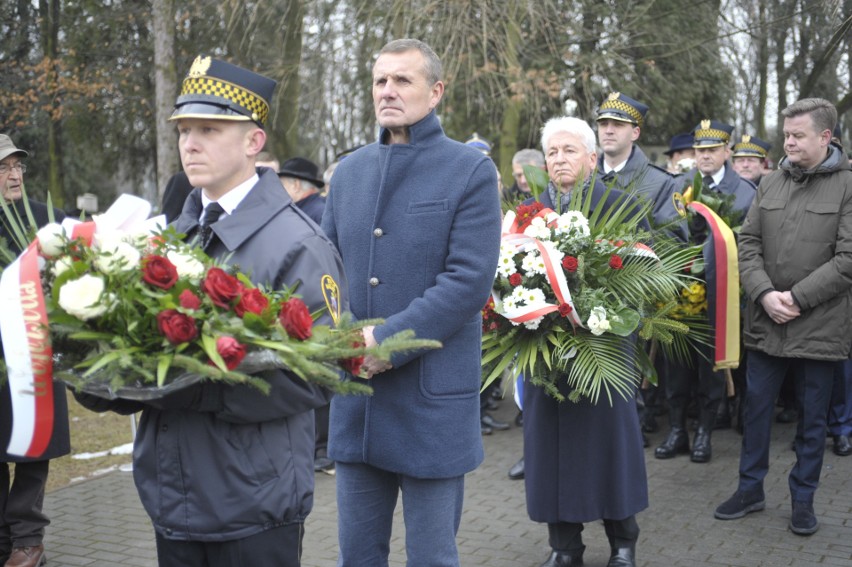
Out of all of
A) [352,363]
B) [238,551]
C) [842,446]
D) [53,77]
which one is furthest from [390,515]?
[53,77]

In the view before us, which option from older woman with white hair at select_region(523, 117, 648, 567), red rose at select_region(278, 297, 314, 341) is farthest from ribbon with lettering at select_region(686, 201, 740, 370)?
red rose at select_region(278, 297, 314, 341)

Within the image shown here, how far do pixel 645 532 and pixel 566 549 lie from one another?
875 millimetres

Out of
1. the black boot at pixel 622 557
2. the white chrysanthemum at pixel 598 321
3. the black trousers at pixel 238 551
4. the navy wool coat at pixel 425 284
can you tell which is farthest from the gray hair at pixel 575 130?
the black trousers at pixel 238 551

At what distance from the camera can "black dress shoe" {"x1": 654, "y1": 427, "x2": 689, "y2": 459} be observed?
738 cm

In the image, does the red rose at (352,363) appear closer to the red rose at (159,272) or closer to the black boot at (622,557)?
the red rose at (159,272)

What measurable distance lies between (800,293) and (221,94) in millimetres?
3828

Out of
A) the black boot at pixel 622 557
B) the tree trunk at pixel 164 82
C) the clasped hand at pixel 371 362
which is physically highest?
the tree trunk at pixel 164 82

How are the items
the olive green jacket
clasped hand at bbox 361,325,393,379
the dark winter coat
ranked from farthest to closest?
the olive green jacket, clasped hand at bbox 361,325,393,379, the dark winter coat

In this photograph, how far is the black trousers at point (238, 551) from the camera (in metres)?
2.74

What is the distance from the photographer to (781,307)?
218 inches

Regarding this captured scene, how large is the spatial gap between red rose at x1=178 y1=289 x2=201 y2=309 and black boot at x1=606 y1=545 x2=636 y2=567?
315cm

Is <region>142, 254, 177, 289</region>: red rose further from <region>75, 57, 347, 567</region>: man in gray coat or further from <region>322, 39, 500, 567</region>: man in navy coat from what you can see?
<region>322, 39, 500, 567</region>: man in navy coat

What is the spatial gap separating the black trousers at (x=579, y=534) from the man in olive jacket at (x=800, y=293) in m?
1.21

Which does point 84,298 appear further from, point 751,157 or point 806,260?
point 751,157
